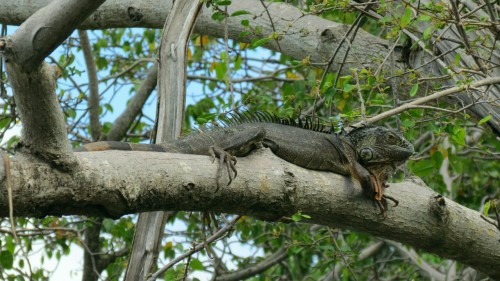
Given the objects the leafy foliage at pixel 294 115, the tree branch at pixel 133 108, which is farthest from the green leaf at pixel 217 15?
the tree branch at pixel 133 108

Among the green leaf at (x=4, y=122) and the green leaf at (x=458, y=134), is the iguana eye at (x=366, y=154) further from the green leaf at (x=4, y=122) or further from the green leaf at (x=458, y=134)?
the green leaf at (x=4, y=122)

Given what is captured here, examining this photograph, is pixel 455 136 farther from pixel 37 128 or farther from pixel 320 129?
pixel 37 128

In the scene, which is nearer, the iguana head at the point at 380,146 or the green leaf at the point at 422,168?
the iguana head at the point at 380,146

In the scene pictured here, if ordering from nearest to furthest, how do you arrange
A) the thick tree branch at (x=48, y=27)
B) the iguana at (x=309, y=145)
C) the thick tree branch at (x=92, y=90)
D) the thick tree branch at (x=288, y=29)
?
the thick tree branch at (x=48, y=27), the iguana at (x=309, y=145), the thick tree branch at (x=288, y=29), the thick tree branch at (x=92, y=90)

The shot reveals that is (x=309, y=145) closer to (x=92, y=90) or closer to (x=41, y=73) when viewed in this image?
(x=41, y=73)

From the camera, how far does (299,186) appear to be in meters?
3.85

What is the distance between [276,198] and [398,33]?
6.19 feet

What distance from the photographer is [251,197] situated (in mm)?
3623

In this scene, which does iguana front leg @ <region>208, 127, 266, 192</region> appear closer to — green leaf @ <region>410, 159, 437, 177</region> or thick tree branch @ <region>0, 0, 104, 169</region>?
thick tree branch @ <region>0, 0, 104, 169</region>

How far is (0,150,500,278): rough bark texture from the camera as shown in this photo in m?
2.92

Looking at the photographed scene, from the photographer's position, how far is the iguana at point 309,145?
4148mm

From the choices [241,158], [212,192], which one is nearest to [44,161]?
[212,192]

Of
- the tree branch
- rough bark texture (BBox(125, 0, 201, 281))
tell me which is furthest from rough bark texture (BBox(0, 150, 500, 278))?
the tree branch

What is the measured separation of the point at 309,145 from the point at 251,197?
1.20 metres
